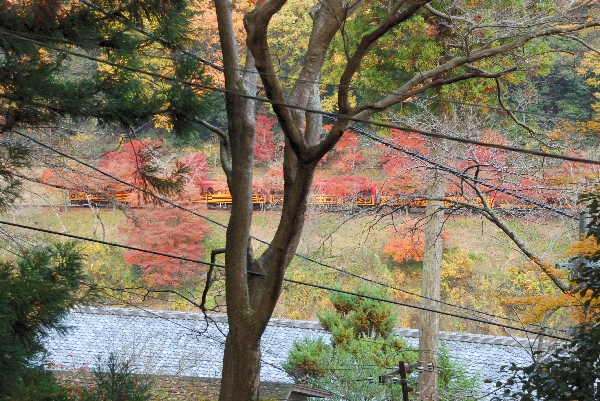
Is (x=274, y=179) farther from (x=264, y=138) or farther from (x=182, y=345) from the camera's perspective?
(x=182, y=345)

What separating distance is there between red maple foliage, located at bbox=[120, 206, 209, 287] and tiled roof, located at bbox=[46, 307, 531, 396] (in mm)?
1442

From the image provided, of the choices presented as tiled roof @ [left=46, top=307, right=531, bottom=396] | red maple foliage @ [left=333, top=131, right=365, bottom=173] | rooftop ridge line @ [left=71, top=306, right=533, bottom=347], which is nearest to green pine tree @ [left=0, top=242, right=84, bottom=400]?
tiled roof @ [left=46, top=307, right=531, bottom=396]

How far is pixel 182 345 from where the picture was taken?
11.3 m

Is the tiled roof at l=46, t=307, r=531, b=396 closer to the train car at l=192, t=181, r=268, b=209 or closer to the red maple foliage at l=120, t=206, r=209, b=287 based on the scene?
the red maple foliage at l=120, t=206, r=209, b=287

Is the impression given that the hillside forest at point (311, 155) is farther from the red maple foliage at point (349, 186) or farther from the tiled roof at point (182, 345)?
the tiled roof at point (182, 345)

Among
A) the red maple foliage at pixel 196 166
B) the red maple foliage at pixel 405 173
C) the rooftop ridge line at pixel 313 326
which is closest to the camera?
the red maple foliage at pixel 405 173

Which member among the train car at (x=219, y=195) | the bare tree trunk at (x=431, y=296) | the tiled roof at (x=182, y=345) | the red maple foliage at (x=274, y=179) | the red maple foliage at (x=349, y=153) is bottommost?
the tiled roof at (x=182, y=345)

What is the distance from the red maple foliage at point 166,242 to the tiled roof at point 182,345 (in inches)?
56.8

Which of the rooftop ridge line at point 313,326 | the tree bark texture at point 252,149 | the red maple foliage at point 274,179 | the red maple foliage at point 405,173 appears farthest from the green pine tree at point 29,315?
the red maple foliage at point 274,179

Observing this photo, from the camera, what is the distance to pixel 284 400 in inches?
307

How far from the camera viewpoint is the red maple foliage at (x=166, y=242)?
13727 mm

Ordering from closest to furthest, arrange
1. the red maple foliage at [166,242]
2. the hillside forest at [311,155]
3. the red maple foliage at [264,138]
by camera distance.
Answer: the hillside forest at [311,155] → the red maple foliage at [166,242] → the red maple foliage at [264,138]

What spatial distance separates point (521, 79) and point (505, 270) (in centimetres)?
725

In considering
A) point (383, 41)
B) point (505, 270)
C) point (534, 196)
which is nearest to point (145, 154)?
point (383, 41)
